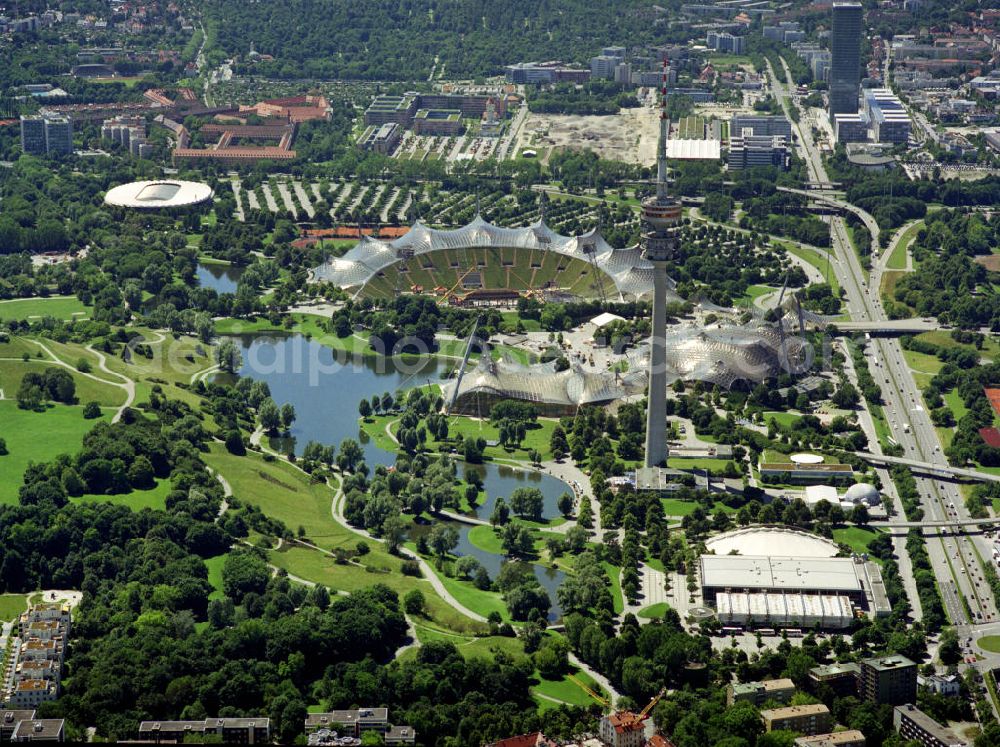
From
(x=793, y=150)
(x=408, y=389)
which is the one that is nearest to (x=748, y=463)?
(x=408, y=389)

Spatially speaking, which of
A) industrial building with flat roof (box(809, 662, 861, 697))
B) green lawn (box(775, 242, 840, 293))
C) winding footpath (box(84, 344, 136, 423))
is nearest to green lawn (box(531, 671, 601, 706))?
industrial building with flat roof (box(809, 662, 861, 697))

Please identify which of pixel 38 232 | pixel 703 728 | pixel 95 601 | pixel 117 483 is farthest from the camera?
pixel 38 232

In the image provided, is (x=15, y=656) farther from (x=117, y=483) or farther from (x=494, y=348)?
(x=494, y=348)

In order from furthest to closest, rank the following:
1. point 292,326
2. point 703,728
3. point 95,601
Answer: point 292,326 < point 95,601 < point 703,728

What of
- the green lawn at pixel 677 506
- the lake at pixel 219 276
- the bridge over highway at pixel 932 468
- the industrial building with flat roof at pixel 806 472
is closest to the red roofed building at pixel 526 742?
the green lawn at pixel 677 506

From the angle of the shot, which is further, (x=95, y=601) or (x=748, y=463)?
(x=748, y=463)

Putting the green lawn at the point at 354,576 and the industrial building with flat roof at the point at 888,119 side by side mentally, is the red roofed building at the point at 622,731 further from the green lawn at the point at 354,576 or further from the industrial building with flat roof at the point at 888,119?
the industrial building with flat roof at the point at 888,119
